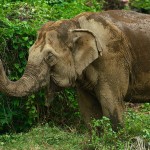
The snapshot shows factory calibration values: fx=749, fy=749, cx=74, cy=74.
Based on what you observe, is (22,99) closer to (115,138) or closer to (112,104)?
(112,104)

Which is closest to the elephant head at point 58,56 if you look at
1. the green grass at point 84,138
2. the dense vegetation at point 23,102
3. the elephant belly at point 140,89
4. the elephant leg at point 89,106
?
the elephant leg at point 89,106

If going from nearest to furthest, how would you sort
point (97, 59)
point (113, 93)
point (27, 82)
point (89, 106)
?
1. point (27, 82)
2. point (97, 59)
3. point (113, 93)
4. point (89, 106)

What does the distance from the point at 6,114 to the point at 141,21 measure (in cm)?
271

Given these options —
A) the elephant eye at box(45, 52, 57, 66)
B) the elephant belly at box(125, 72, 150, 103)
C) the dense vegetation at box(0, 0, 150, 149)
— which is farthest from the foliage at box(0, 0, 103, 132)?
the elephant eye at box(45, 52, 57, 66)

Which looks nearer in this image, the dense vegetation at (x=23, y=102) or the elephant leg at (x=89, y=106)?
the elephant leg at (x=89, y=106)

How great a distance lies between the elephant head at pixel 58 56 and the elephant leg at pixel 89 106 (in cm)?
63

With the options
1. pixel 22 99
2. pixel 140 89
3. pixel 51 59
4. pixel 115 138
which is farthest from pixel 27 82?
pixel 22 99

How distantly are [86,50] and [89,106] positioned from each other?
1.00 metres

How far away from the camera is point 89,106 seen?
1046 cm

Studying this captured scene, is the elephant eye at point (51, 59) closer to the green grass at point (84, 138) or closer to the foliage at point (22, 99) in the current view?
the green grass at point (84, 138)

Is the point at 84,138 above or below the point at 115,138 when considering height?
below

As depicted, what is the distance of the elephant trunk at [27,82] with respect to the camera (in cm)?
917

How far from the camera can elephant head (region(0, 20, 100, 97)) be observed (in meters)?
9.41

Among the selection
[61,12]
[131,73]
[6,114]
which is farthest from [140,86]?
[61,12]
